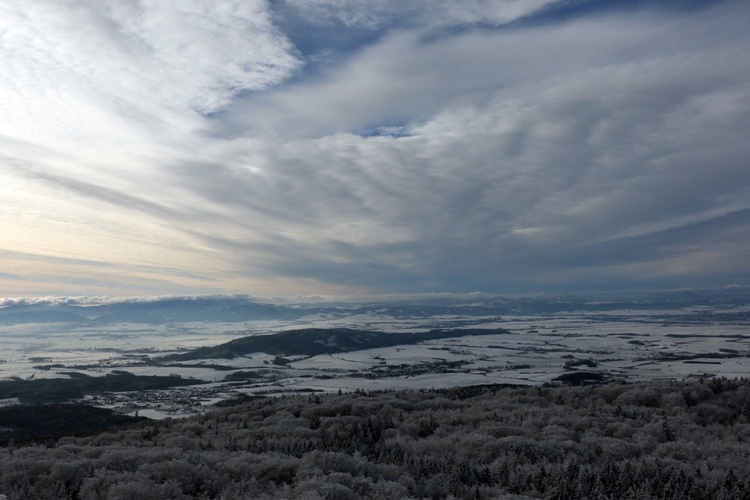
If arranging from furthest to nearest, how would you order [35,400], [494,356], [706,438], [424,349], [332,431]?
[424,349] < [494,356] < [35,400] < [332,431] < [706,438]

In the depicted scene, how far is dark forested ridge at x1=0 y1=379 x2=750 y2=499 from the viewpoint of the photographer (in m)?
12.3

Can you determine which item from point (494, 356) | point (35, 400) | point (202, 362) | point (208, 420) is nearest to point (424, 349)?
point (494, 356)

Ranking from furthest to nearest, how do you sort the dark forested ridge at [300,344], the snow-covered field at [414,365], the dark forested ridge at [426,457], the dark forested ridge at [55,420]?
the dark forested ridge at [300,344] → the snow-covered field at [414,365] → the dark forested ridge at [55,420] → the dark forested ridge at [426,457]

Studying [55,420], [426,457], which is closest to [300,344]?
[55,420]

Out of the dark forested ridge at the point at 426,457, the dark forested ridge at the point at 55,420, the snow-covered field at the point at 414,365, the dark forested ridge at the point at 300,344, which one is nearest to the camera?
the dark forested ridge at the point at 426,457

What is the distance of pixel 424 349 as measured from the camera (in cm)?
14925

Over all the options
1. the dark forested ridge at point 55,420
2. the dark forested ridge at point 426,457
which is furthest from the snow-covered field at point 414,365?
the dark forested ridge at point 426,457

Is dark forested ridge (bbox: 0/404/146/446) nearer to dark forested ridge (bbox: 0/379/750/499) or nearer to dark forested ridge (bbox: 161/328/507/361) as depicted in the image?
dark forested ridge (bbox: 0/379/750/499)

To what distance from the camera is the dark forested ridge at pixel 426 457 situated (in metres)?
12.3

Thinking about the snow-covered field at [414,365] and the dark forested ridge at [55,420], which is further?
the snow-covered field at [414,365]

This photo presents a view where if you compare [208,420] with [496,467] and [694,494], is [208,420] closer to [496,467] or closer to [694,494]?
[496,467]

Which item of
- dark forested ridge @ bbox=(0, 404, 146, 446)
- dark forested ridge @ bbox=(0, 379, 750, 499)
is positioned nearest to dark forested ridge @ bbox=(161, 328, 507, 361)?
dark forested ridge @ bbox=(0, 404, 146, 446)

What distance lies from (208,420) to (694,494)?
2713 centimetres

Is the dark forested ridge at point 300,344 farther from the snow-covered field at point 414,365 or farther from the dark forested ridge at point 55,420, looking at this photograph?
the dark forested ridge at point 55,420
